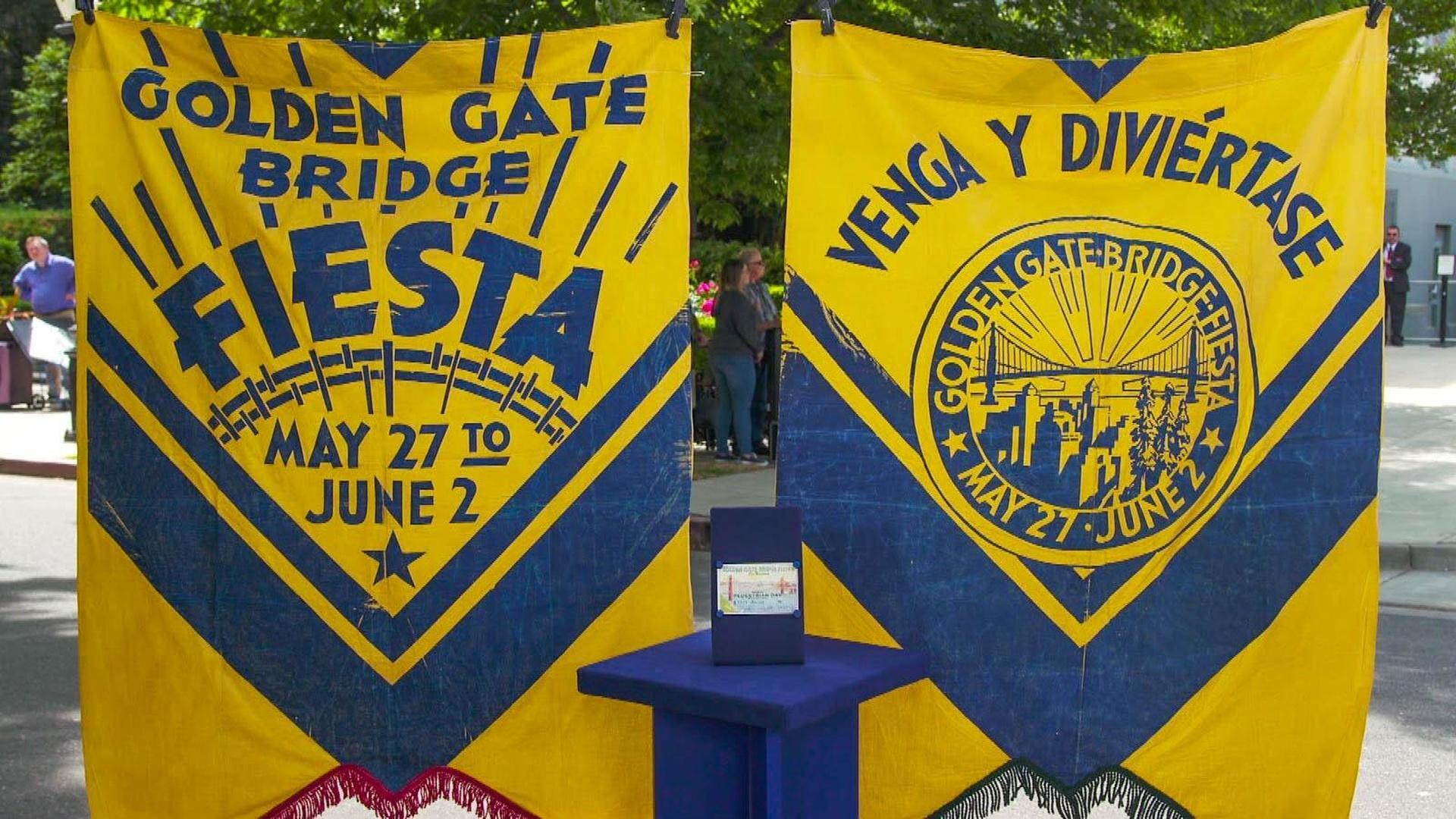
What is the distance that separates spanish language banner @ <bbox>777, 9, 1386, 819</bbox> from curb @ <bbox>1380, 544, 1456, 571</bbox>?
5.93 meters

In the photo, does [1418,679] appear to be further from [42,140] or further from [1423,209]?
[42,140]

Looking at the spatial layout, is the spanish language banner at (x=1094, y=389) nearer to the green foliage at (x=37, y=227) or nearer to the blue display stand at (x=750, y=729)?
the blue display stand at (x=750, y=729)

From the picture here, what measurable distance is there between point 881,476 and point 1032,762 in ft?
2.68

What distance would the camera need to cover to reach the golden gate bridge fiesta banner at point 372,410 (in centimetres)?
400

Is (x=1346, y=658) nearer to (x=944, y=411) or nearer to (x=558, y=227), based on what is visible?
(x=944, y=411)

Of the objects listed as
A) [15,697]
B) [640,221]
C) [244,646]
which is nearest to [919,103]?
[640,221]

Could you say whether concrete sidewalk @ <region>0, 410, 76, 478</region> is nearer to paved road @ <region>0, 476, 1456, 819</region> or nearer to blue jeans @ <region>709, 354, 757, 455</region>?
paved road @ <region>0, 476, 1456, 819</region>

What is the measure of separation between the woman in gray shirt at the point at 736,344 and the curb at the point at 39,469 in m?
5.53

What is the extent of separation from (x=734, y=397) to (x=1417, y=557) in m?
5.15

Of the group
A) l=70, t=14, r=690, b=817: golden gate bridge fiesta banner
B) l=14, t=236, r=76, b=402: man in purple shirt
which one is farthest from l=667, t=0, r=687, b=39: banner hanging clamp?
l=14, t=236, r=76, b=402: man in purple shirt

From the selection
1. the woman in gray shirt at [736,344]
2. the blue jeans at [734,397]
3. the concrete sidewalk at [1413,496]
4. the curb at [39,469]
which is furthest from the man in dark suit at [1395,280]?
the curb at [39,469]

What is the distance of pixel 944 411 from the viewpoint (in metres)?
4.00

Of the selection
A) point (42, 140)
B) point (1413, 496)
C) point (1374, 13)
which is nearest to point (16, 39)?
point (42, 140)

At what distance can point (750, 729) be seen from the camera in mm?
3527
